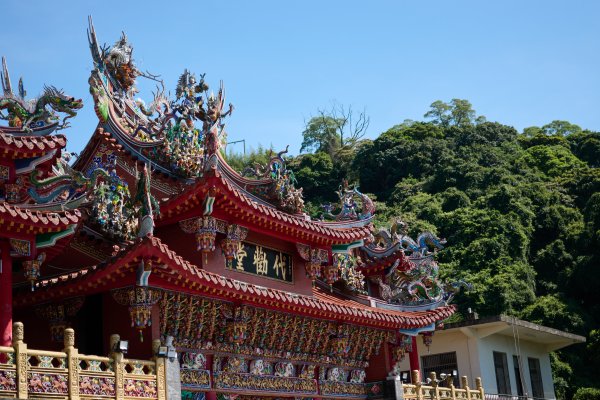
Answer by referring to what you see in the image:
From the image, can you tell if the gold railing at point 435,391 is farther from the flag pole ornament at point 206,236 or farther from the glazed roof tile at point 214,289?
the flag pole ornament at point 206,236

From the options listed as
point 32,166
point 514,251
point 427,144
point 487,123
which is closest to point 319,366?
point 32,166

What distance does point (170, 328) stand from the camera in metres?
18.3

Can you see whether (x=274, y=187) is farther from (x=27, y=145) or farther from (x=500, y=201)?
(x=500, y=201)

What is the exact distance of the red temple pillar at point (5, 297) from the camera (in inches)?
593

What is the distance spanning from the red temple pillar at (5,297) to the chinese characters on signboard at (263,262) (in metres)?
6.16

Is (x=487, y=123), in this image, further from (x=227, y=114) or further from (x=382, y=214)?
(x=227, y=114)

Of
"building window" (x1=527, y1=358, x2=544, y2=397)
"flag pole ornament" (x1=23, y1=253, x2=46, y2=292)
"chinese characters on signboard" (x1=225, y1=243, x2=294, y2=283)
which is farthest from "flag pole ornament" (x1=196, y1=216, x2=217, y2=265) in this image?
"building window" (x1=527, y1=358, x2=544, y2=397)

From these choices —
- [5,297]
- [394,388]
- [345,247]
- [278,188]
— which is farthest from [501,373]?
[5,297]

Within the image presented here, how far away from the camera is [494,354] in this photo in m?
30.9

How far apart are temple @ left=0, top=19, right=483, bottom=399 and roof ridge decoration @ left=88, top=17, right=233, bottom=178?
1.5 inches

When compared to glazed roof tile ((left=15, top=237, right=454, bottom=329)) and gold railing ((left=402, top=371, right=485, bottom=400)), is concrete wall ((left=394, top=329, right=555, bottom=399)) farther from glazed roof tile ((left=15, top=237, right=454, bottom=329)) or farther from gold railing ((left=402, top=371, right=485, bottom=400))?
glazed roof tile ((left=15, top=237, right=454, bottom=329))

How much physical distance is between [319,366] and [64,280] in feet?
26.8

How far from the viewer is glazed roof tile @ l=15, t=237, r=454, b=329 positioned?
16.4 meters

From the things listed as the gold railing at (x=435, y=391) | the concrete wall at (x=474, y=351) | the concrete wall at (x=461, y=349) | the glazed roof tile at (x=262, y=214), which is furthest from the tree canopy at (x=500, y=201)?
the glazed roof tile at (x=262, y=214)
